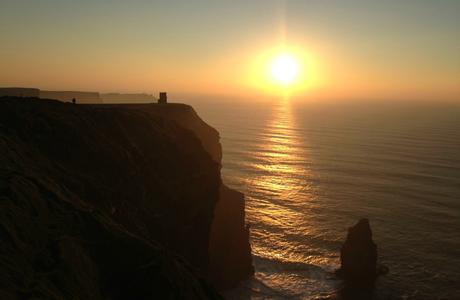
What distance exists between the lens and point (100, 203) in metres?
25.6

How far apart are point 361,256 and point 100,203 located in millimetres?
40555

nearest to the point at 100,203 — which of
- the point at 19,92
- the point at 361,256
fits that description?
the point at 361,256

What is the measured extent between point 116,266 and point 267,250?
4795cm

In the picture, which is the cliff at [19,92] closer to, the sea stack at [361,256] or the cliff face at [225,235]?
the cliff face at [225,235]

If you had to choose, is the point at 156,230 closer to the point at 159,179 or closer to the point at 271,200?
the point at 159,179

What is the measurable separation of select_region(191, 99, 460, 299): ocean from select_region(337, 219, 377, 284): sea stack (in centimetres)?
215

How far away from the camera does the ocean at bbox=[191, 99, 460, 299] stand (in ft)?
174

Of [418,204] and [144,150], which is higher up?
[144,150]

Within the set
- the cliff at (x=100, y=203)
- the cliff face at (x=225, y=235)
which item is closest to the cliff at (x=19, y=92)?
the cliff face at (x=225, y=235)

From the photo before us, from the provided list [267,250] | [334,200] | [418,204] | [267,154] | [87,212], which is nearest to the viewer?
[87,212]

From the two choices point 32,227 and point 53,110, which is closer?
point 32,227

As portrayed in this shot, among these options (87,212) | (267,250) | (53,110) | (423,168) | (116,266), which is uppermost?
(53,110)

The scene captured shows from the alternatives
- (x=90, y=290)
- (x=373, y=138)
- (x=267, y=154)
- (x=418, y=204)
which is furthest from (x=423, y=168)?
(x=90, y=290)

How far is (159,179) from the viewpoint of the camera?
36.2 meters
